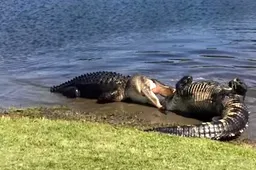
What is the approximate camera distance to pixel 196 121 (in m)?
11.0

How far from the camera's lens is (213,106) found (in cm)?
1118

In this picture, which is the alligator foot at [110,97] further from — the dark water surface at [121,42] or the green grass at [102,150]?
the green grass at [102,150]

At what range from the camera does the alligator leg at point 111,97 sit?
12453mm

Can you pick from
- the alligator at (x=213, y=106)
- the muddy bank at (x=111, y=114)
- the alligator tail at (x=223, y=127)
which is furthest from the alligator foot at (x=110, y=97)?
the alligator tail at (x=223, y=127)

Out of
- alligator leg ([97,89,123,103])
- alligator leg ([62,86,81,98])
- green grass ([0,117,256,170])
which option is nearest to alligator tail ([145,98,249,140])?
green grass ([0,117,256,170])

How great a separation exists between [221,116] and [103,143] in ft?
12.0

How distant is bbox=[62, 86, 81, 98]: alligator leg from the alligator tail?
3.65 meters

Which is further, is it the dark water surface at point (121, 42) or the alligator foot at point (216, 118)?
the dark water surface at point (121, 42)

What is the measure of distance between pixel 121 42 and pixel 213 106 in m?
10.2

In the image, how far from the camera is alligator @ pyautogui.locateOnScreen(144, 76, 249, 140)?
9.38 metres

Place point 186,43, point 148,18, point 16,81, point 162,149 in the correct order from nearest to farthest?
point 162,149
point 16,81
point 186,43
point 148,18

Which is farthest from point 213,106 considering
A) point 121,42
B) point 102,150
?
point 121,42

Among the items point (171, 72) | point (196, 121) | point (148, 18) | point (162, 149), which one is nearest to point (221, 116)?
point (196, 121)

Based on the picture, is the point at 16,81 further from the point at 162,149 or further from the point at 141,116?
the point at 162,149
